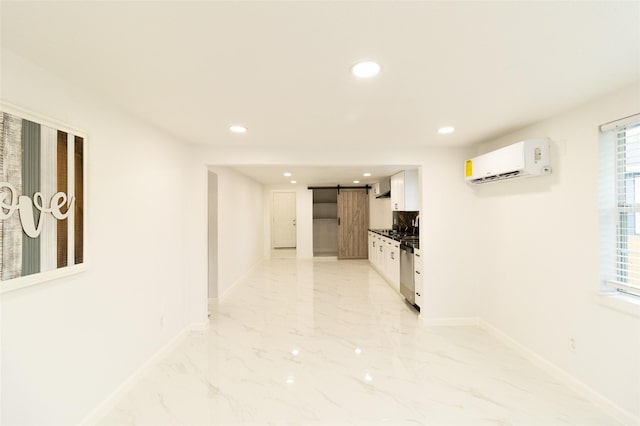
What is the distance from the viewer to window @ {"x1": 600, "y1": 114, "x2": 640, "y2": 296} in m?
1.96

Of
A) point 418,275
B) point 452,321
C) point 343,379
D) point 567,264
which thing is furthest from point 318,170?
point 567,264

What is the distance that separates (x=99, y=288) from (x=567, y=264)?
362 centimetres

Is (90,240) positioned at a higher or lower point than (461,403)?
higher

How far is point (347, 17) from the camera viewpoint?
1.18 m

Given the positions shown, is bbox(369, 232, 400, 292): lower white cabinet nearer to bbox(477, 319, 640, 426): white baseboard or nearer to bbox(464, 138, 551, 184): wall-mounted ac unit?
bbox(477, 319, 640, 426): white baseboard

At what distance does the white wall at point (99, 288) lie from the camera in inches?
58.4

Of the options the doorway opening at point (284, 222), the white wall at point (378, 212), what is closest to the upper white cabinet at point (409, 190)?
the white wall at point (378, 212)

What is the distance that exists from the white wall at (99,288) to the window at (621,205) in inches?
142

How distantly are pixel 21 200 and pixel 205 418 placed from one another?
1731 mm

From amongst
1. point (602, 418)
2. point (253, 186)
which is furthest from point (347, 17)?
point (253, 186)

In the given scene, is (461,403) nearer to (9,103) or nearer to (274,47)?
(274,47)

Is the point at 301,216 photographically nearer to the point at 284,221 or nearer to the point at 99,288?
the point at 284,221

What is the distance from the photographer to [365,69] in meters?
1.60

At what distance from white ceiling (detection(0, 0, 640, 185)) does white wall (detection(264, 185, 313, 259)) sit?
19.7 feet
